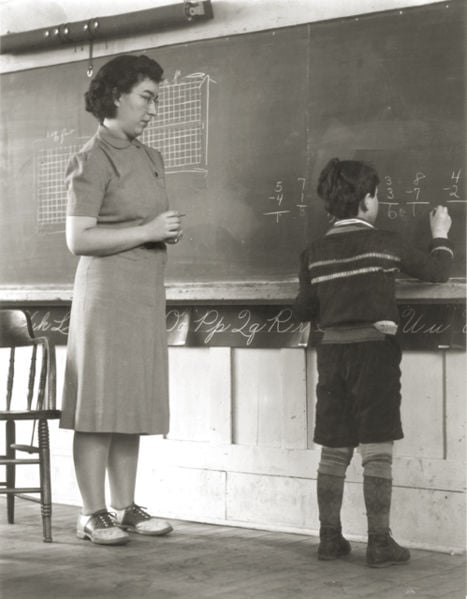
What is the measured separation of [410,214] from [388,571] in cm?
120

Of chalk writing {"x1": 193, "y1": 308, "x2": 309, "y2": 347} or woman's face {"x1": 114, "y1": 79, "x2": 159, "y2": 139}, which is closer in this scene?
woman's face {"x1": 114, "y1": 79, "x2": 159, "y2": 139}

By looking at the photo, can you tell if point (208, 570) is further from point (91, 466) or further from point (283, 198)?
point (283, 198)

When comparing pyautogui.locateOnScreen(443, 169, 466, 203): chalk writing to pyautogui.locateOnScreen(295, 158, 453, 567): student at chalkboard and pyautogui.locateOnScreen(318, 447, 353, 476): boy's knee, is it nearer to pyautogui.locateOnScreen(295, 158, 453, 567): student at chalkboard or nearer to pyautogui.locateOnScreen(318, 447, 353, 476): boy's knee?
pyautogui.locateOnScreen(295, 158, 453, 567): student at chalkboard

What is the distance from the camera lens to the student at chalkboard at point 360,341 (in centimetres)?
332

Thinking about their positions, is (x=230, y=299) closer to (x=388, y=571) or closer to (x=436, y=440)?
(x=436, y=440)

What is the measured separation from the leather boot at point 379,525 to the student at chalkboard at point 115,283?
32.9 inches

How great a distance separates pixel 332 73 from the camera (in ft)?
12.6

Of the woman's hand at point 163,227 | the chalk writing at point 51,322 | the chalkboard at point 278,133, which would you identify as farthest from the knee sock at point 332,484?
the chalk writing at point 51,322

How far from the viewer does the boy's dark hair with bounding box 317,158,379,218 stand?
11.2 feet

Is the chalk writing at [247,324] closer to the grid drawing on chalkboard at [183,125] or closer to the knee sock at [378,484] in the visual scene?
the grid drawing on chalkboard at [183,125]

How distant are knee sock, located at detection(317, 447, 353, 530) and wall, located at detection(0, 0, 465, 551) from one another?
1.19ft

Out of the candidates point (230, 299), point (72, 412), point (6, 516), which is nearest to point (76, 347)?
point (72, 412)

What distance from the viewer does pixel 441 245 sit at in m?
3.42

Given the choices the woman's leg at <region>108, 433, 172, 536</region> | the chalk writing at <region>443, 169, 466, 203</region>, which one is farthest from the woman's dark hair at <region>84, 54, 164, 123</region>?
the woman's leg at <region>108, 433, 172, 536</region>
